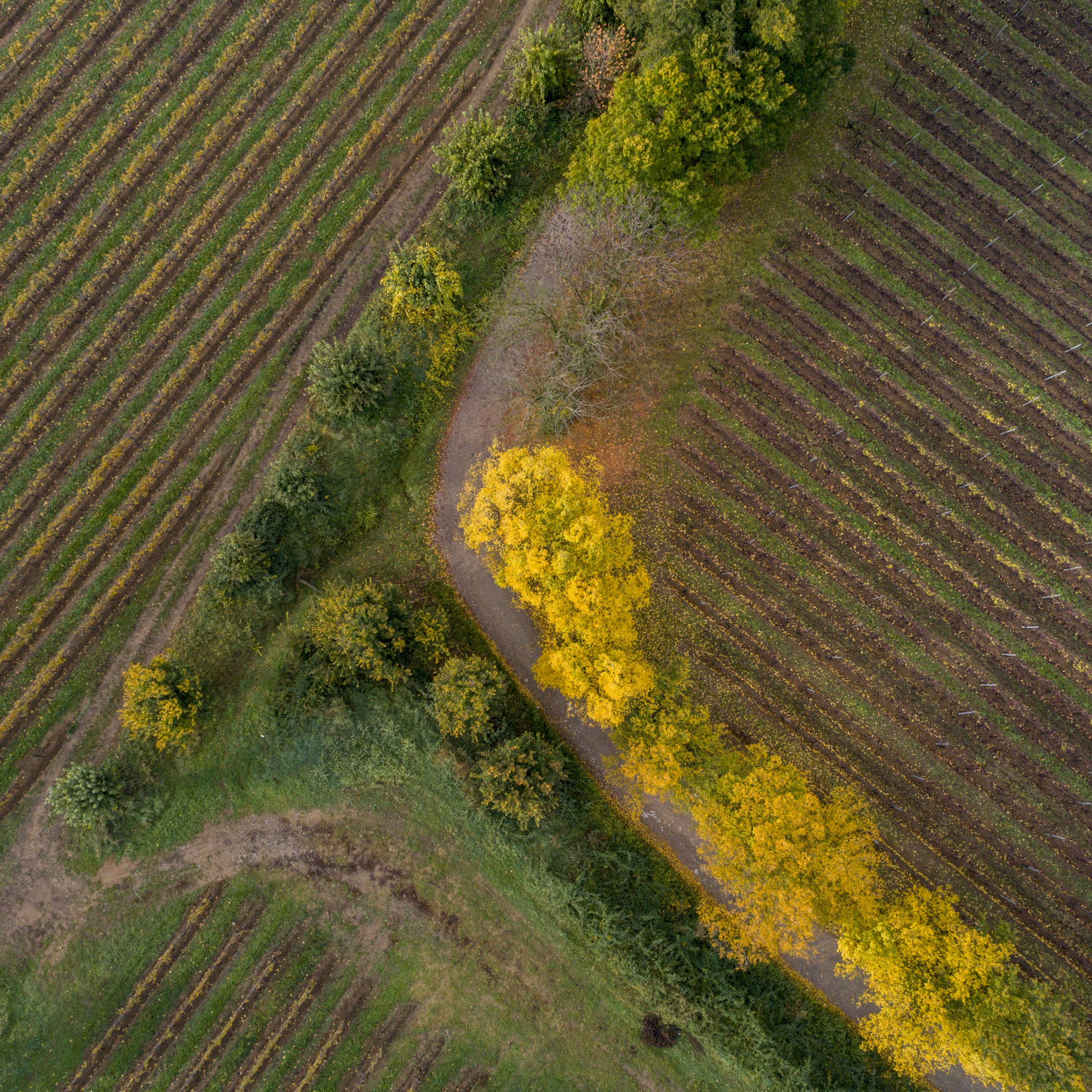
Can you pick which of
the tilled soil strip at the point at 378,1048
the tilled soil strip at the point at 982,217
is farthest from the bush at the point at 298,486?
the tilled soil strip at the point at 982,217

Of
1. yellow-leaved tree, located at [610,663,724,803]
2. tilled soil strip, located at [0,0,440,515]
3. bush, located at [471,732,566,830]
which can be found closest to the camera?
yellow-leaved tree, located at [610,663,724,803]

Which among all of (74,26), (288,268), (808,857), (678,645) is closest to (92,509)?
(288,268)

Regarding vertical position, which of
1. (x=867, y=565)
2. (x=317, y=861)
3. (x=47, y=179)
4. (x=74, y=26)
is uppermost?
(x=867, y=565)

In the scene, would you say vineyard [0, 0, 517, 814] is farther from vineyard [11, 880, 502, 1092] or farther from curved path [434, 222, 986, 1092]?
vineyard [11, 880, 502, 1092]

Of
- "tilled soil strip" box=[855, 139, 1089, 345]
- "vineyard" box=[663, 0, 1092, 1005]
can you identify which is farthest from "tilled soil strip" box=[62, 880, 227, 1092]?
"tilled soil strip" box=[855, 139, 1089, 345]

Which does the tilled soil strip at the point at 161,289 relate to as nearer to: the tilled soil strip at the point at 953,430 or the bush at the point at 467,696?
the bush at the point at 467,696

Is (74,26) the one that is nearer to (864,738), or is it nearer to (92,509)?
(92,509)
